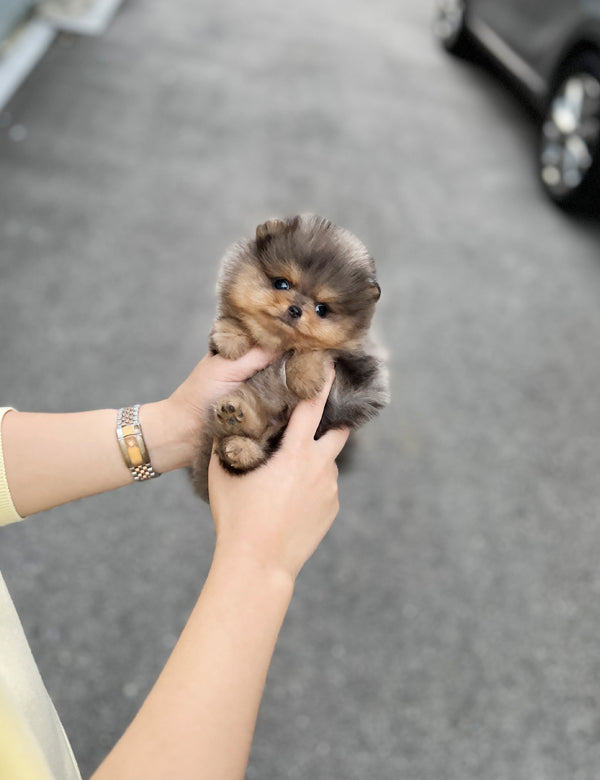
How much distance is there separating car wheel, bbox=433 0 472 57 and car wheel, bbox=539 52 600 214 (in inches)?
98.3

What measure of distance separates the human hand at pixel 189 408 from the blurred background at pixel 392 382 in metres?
A: 1.06

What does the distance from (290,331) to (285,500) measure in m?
0.43

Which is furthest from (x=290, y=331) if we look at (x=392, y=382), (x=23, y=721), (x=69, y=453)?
(x=392, y=382)

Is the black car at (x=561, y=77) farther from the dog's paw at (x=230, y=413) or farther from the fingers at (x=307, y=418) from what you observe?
the dog's paw at (x=230, y=413)

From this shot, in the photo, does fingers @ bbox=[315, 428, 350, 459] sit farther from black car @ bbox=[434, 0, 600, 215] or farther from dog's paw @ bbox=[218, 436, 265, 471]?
black car @ bbox=[434, 0, 600, 215]

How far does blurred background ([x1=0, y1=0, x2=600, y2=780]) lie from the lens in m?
2.48

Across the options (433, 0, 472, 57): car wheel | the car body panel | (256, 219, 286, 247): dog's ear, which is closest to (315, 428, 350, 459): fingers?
(256, 219, 286, 247): dog's ear

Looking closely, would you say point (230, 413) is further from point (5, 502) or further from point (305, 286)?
point (5, 502)

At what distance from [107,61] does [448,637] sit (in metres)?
6.01

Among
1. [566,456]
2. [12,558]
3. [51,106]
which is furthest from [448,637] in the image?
[51,106]

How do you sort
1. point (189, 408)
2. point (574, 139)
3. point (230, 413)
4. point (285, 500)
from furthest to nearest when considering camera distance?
point (574, 139)
point (189, 408)
point (230, 413)
point (285, 500)

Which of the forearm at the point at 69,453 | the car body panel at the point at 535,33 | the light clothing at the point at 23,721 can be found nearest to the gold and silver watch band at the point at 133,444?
the forearm at the point at 69,453

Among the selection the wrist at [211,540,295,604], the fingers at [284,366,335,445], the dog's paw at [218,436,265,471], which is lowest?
the dog's paw at [218,436,265,471]

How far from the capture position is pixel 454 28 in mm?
7117
